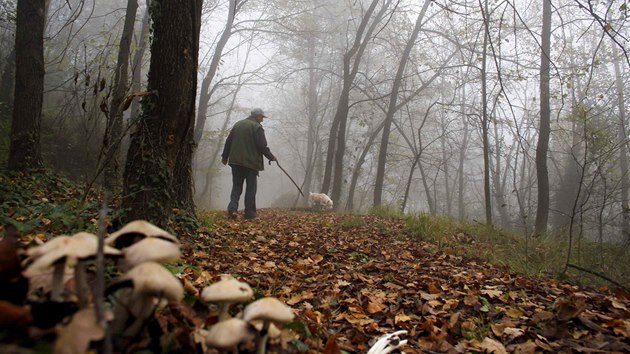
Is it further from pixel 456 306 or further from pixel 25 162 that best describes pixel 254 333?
pixel 25 162

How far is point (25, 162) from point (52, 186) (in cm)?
69

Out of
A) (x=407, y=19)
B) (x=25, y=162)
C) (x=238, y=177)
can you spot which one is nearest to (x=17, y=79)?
(x=25, y=162)

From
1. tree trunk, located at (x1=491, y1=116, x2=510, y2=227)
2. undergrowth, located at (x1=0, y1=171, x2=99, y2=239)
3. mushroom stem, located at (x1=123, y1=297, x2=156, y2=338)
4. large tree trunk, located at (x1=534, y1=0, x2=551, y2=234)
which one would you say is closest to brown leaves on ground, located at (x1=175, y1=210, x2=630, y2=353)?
mushroom stem, located at (x1=123, y1=297, x2=156, y2=338)

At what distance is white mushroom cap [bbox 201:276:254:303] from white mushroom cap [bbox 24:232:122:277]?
34 centimetres

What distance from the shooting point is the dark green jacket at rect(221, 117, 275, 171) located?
8.34 meters

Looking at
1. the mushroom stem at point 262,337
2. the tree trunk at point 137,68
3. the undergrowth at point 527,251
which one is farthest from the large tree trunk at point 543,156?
the mushroom stem at point 262,337

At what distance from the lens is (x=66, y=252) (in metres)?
1.04

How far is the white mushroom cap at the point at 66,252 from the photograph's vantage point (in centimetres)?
102

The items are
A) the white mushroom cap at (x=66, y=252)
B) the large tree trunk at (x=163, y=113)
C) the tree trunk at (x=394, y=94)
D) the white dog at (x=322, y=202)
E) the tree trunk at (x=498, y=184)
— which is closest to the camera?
the white mushroom cap at (x=66, y=252)

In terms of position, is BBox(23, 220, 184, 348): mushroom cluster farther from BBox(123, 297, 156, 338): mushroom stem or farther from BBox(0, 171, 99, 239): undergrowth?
BBox(0, 171, 99, 239): undergrowth

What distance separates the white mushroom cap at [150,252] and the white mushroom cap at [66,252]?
0.05 metres

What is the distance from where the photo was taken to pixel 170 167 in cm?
436

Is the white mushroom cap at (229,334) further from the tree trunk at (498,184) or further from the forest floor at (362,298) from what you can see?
the tree trunk at (498,184)

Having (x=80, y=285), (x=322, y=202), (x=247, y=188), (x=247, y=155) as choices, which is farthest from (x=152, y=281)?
(x=322, y=202)
